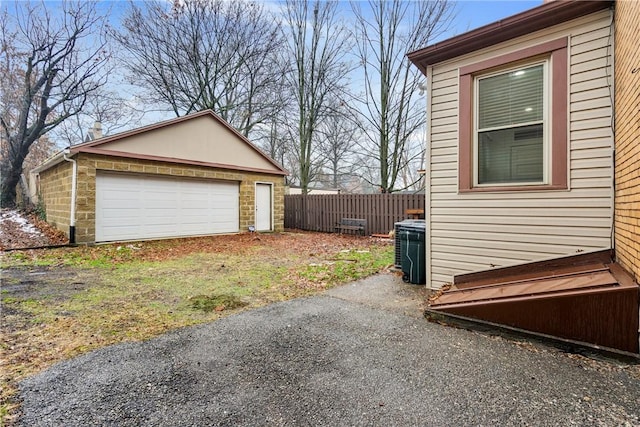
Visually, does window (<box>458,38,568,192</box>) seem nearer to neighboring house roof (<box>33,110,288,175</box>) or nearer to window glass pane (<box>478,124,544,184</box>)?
window glass pane (<box>478,124,544,184</box>)

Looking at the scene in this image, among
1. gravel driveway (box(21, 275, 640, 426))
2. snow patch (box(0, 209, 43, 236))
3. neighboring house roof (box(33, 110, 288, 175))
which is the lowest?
gravel driveway (box(21, 275, 640, 426))

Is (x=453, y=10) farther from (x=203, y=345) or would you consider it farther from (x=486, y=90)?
(x=203, y=345)

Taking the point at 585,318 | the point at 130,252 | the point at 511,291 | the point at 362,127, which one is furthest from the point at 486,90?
the point at 362,127

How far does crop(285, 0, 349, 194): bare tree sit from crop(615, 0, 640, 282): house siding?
576 inches

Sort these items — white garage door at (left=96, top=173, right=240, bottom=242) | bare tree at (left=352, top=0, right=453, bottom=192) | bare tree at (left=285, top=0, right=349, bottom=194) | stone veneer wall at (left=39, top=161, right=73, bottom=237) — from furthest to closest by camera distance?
1. bare tree at (left=285, top=0, right=349, bottom=194)
2. bare tree at (left=352, top=0, right=453, bottom=192)
3. white garage door at (left=96, top=173, right=240, bottom=242)
4. stone veneer wall at (left=39, top=161, right=73, bottom=237)

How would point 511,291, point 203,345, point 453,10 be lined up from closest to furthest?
point 203,345
point 511,291
point 453,10

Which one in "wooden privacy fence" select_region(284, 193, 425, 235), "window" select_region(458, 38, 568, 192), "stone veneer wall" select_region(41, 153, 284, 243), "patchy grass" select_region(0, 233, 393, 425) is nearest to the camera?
"patchy grass" select_region(0, 233, 393, 425)

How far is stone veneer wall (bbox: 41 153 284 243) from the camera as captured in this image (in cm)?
840

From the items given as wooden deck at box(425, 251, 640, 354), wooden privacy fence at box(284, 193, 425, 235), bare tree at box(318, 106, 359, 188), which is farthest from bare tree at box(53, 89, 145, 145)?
wooden deck at box(425, 251, 640, 354)

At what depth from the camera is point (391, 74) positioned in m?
15.1

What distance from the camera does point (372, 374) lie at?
2.37 meters

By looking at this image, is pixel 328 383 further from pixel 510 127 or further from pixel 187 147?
pixel 187 147

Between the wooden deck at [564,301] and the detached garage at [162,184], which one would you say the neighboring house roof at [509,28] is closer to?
the wooden deck at [564,301]

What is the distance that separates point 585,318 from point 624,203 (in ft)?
4.04
